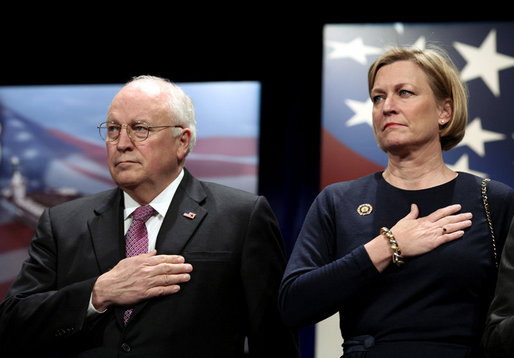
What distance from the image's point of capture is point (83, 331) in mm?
2248

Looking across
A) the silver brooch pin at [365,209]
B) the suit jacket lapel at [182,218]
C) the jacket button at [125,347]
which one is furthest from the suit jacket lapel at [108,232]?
the silver brooch pin at [365,209]

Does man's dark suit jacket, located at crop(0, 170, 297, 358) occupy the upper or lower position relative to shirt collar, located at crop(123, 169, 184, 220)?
lower

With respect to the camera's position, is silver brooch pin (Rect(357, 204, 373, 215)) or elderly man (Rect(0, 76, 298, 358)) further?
elderly man (Rect(0, 76, 298, 358))

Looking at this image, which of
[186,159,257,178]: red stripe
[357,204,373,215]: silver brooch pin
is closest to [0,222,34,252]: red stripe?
[186,159,257,178]: red stripe

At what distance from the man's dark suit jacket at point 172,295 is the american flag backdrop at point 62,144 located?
1630 millimetres

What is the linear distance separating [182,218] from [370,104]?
1.66 m

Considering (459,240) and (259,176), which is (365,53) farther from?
(459,240)

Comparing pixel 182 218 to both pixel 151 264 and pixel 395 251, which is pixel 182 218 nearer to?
pixel 151 264

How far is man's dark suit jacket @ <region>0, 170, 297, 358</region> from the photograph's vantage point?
2234 millimetres

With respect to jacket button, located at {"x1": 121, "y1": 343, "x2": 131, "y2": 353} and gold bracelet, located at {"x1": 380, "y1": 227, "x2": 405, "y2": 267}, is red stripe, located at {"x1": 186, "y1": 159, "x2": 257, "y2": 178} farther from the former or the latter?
gold bracelet, located at {"x1": 380, "y1": 227, "x2": 405, "y2": 267}

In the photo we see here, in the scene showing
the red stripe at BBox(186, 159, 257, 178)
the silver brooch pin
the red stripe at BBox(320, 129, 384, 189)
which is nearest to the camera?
the silver brooch pin

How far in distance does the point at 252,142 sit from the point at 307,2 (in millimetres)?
956

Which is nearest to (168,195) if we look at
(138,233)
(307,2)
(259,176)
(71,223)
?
(138,233)

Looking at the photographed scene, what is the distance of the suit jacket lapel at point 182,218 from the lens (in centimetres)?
234
